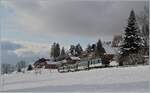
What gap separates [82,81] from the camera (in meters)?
3.34

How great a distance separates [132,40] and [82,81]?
973 millimetres

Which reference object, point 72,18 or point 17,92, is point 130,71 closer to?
point 72,18

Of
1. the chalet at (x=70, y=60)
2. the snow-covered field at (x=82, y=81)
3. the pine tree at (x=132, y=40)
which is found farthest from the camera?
the pine tree at (x=132, y=40)

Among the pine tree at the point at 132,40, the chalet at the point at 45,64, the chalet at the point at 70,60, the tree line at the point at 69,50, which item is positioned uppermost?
the pine tree at the point at 132,40

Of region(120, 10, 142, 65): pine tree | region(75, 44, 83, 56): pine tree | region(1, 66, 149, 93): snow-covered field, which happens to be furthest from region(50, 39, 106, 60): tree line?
region(120, 10, 142, 65): pine tree

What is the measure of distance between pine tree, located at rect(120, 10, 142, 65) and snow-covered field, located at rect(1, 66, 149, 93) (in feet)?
0.91

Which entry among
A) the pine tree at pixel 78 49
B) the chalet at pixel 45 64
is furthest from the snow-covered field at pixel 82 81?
the pine tree at pixel 78 49

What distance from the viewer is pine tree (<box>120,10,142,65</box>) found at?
3.38 meters

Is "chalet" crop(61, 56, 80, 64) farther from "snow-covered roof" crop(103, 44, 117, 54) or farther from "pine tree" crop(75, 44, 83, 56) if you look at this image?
"snow-covered roof" crop(103, 44, 117, 54)

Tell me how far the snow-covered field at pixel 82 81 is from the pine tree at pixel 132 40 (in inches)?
10.9

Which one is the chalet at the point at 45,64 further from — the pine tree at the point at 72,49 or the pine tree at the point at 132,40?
the pine tree at the point at 132,40

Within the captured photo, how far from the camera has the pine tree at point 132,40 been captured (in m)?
3.38

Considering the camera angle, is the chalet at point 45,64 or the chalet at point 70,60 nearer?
the chalet at point 45,64

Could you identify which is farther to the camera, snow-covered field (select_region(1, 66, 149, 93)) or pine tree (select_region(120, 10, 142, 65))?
pine tree (select_region(120, 10, 142, 65))
